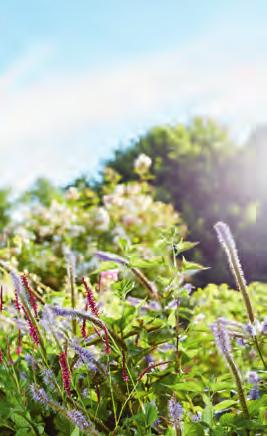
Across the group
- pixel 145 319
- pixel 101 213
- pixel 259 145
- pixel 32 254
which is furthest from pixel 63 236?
pixel 259 145

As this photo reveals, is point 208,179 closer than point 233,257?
No

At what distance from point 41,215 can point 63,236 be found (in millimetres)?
581

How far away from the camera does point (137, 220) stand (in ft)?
23.6

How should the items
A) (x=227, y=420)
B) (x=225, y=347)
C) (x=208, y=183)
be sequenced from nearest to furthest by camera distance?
(x=225, y=347), (x=227, y=420), (x=208, y=183)

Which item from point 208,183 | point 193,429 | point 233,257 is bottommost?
point 193,429

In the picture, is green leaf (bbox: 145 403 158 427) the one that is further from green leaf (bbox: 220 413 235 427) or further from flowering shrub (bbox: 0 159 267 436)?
green leaf (bbox: 220 413 235 427)

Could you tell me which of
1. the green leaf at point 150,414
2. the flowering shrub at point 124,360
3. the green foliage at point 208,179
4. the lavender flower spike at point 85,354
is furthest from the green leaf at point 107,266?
the green foliage at point 208,179

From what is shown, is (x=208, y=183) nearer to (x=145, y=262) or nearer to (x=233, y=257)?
(x=145, y=262)

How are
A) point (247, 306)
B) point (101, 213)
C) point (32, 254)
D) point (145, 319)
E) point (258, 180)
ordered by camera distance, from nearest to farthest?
point (247, 306) < point (145, 319) < point (32, 254) < point (101, 213) < point (258, 180)

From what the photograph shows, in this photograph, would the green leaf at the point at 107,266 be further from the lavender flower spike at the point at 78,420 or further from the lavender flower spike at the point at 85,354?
the lavender flower spike at the point at 78,420

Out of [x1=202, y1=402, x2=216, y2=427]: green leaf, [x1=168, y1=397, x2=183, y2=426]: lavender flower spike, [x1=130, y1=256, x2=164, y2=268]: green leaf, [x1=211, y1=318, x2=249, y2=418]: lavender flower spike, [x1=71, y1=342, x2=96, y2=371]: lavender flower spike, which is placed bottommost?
[x1=202, y1=402, x2=216, y2=427]: green leaf

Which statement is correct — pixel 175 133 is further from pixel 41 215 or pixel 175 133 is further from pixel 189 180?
pixel 41 215

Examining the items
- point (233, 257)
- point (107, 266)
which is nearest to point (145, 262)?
point (107, 266)

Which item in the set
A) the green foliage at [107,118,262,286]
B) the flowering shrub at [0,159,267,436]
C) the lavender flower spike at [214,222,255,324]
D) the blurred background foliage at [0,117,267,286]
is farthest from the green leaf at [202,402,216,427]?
the green foliage at [107,118,262,286]
